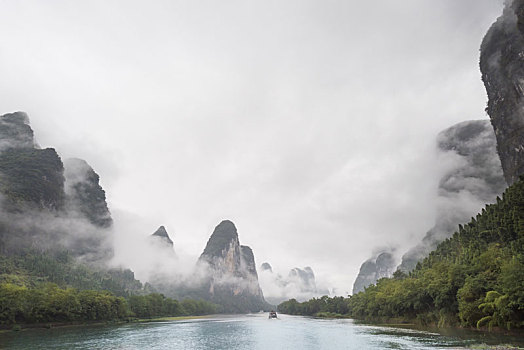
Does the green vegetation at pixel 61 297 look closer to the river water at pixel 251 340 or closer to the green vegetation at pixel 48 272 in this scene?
the green vegetation at pixel 48 272

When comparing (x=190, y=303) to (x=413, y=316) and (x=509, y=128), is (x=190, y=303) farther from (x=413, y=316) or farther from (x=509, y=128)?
(x=509, y=128)

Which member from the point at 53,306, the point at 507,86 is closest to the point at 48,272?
the point at 53,306

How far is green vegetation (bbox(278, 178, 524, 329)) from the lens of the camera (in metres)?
40.0

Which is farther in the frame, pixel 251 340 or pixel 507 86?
pixel 507 86

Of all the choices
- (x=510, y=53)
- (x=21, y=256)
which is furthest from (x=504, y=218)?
(x=21, y=256)

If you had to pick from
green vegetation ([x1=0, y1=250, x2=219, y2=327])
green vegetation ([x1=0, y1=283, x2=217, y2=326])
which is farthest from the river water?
green vegetation ([x1=0, y1=250, x2=219, y2=327])

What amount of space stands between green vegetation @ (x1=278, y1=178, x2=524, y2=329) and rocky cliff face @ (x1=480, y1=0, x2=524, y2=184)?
41.8 m

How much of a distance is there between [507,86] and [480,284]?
95.4 metres

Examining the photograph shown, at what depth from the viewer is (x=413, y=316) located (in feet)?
253

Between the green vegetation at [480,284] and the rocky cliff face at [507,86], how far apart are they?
41819 millimetres

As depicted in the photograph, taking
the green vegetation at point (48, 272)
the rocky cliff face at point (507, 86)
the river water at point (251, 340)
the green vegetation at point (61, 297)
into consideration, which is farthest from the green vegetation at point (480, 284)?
the green vegetation at point (48, 272)

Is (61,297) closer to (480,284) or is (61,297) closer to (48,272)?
(480,284)

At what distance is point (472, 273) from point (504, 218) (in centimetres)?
1501

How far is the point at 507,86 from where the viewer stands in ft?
389
